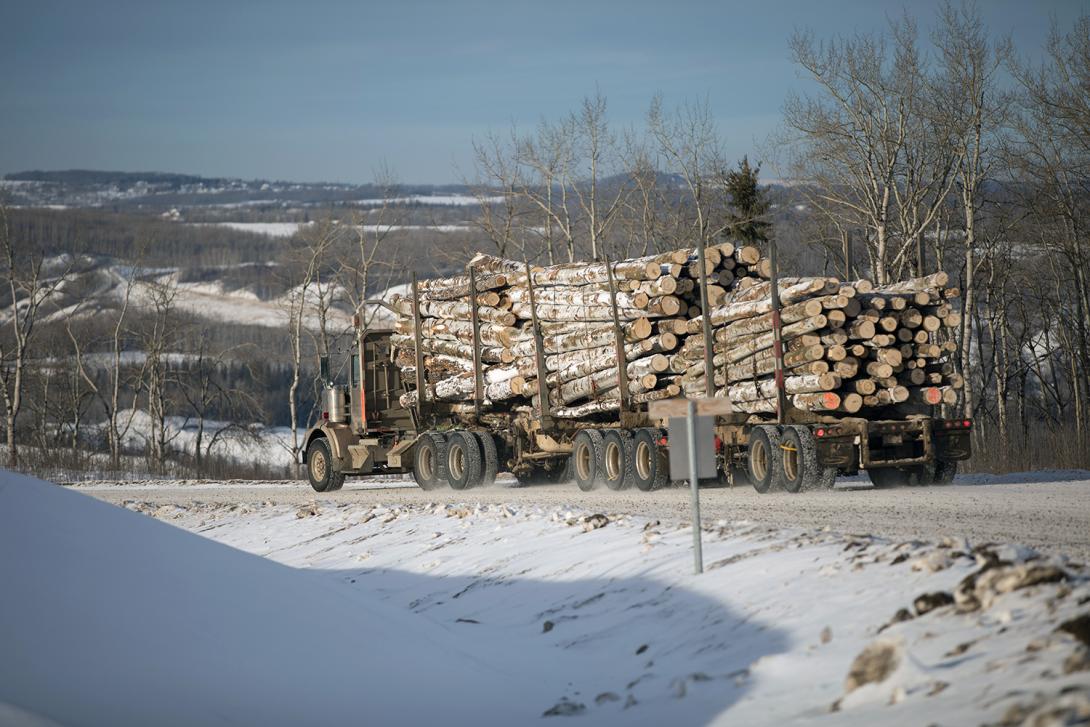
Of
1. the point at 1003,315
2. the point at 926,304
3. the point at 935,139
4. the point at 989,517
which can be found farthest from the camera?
the point at 1003,315

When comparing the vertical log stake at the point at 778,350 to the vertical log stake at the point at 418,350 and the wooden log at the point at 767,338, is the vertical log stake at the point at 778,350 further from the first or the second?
the vertical log stake at the point at 418,350

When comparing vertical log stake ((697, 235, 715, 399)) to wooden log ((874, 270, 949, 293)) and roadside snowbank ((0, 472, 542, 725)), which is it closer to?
wooden log ((874, 270, 949, 293))

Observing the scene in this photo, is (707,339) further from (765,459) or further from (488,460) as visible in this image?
(488,460)

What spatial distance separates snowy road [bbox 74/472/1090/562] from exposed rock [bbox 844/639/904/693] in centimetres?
283

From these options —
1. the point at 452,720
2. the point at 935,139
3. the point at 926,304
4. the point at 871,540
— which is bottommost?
the point at 452,720

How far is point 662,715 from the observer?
24.0ft

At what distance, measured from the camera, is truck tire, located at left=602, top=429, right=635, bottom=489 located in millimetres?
19719

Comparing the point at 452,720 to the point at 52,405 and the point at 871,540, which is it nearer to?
the point at 871,540

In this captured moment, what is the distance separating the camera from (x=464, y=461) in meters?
22.6

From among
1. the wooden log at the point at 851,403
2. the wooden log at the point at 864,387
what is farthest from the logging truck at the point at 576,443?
the wooden log at the point at 864,387

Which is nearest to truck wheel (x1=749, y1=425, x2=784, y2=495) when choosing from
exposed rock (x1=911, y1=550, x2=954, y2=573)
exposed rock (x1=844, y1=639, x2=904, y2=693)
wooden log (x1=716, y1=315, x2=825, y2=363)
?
wooden log (x1=716, y1=315, x2=825, y2=363)

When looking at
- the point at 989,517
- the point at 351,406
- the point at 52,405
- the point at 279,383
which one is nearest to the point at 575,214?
the point at 351,406

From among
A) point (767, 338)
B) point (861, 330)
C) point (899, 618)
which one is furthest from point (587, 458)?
point (899, 618)

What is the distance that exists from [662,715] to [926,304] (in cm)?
1191
